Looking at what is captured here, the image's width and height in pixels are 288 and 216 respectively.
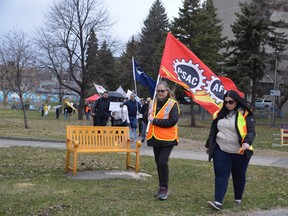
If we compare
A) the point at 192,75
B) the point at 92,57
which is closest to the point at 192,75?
the point at 192,75

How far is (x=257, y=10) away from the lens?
34219 mm

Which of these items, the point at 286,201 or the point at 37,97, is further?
the point at 37,97

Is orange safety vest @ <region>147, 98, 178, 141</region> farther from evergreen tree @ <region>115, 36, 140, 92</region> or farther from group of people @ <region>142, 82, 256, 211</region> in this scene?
evergreen tree @ <region>115, 36, 140, 92</region>

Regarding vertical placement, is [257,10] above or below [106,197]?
above

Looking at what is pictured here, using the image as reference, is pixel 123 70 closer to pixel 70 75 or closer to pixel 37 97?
pixel 70 75

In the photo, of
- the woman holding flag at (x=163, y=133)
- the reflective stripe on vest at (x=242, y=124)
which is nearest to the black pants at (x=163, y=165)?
the woman holding flag at (x=163, y=133)

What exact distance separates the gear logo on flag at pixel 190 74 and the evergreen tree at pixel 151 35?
143 feet

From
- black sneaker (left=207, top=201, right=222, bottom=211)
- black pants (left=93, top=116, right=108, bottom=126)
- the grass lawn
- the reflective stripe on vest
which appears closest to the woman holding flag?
the grass lawn

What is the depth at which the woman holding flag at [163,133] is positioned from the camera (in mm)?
6988

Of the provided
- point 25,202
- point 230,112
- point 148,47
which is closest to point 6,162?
point 25,202

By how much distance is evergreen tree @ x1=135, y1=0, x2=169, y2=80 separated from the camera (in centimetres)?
5761

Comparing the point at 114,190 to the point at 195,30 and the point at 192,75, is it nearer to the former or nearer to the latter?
the point at 192,75

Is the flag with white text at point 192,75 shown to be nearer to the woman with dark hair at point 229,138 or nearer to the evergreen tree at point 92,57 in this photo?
the woman with dark hair at point 229,138

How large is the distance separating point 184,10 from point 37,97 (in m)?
44.5
